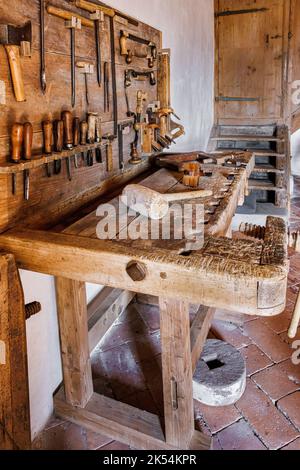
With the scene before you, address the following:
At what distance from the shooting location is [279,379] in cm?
225

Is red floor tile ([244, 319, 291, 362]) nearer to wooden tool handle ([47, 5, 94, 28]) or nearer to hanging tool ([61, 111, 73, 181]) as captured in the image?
hanging tool ([61, 111, 73, 181])

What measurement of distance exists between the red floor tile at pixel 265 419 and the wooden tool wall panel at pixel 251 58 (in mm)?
4448

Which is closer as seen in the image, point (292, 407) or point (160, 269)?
point (160, 269)

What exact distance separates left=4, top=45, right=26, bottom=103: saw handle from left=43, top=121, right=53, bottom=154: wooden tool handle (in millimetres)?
155

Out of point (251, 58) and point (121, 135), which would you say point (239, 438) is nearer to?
point (121, 135)

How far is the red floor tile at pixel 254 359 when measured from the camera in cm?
234

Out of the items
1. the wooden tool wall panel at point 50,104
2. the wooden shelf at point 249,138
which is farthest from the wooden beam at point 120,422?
the wooden shelf at point 249,138

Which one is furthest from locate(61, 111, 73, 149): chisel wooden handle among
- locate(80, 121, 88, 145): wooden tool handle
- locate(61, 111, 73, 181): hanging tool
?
locate(80, 121, 88, 145): wooden tool handle

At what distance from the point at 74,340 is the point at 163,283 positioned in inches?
33.9

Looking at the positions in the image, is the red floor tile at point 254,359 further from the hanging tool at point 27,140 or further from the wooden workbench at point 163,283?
the hanging tool at point 27,140

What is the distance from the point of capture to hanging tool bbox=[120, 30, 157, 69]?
2.20 metres

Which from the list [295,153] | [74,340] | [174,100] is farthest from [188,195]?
[295,153]

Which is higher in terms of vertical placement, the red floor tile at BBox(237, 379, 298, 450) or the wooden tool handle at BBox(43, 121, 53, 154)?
the wooden tool handle at BBox(43, 121, 53, 154)
